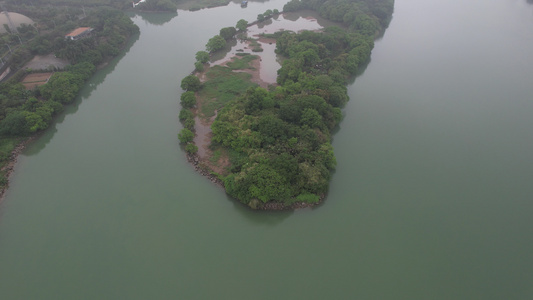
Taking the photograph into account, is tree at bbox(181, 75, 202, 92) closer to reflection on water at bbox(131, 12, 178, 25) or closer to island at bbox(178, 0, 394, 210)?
island at bbox(178, 0, 394, 210)

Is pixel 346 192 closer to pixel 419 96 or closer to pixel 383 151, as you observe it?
pixel 383 151

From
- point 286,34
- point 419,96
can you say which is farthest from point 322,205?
point 286,34

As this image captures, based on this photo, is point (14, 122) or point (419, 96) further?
point (419, 96)

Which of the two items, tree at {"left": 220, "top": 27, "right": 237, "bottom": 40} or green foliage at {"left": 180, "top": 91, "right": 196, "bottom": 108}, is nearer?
green foliage at {"left": 180, "top": 91, "right": 196, "bottom": 108}

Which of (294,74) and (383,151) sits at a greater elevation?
(294,74)

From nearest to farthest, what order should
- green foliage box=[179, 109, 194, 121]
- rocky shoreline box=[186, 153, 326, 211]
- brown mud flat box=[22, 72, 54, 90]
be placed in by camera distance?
1. rocky shoreline box=[186, 153, 326, 211]
2. green foliage box=[179, 109, 194, 121]
3. brown mud flat box=[22, 72, 54, 90]

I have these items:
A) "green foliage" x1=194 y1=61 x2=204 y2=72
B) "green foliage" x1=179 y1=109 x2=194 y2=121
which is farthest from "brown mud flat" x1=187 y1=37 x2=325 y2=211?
"green foliage" x1=194 y1=61 x2=204 y2=72

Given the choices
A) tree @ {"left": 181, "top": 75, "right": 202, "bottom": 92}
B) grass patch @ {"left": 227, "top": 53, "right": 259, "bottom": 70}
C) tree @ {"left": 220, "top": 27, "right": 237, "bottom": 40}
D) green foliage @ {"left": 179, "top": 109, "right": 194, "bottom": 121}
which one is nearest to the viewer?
green foliage @ {"left": 179, "top": 109, "right": 194, "bottom": 121}
